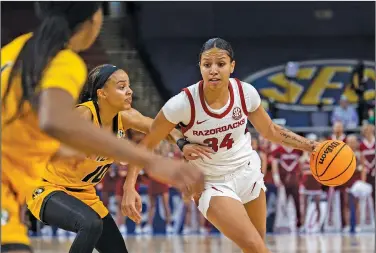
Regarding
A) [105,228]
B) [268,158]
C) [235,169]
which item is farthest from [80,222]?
[268,158]

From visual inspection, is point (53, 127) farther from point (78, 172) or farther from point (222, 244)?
point (222, 244)

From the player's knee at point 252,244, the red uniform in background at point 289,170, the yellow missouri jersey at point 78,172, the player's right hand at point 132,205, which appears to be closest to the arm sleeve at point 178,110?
the yellow missouri jersey at point 78,172

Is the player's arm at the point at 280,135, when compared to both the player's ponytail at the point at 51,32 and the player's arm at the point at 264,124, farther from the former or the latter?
the player's ponytail at the point at 51,32

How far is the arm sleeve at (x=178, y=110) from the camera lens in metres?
5.28

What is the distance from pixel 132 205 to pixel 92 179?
1.26 feet

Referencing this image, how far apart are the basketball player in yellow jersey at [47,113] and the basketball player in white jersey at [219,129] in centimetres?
240

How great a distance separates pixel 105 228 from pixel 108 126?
0.78 m

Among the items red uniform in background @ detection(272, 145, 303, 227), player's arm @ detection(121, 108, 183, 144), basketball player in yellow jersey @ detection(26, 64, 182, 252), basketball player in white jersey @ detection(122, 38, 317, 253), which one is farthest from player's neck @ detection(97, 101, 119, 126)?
red uniform in background @ detection(272, 145, 303, 227)

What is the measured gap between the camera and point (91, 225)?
182 inches

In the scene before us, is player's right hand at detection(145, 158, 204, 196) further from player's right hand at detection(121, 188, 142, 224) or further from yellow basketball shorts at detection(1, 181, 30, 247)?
player's right hand at detection(121, 188, 142, 224)

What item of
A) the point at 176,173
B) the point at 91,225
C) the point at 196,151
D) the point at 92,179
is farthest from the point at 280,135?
the point at 176,173

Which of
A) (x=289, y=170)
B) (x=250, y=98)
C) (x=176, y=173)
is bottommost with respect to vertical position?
(x=289, y=170)

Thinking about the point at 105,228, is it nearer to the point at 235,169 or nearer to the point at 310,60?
the point at 235,169

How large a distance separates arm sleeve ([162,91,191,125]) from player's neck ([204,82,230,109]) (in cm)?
16
